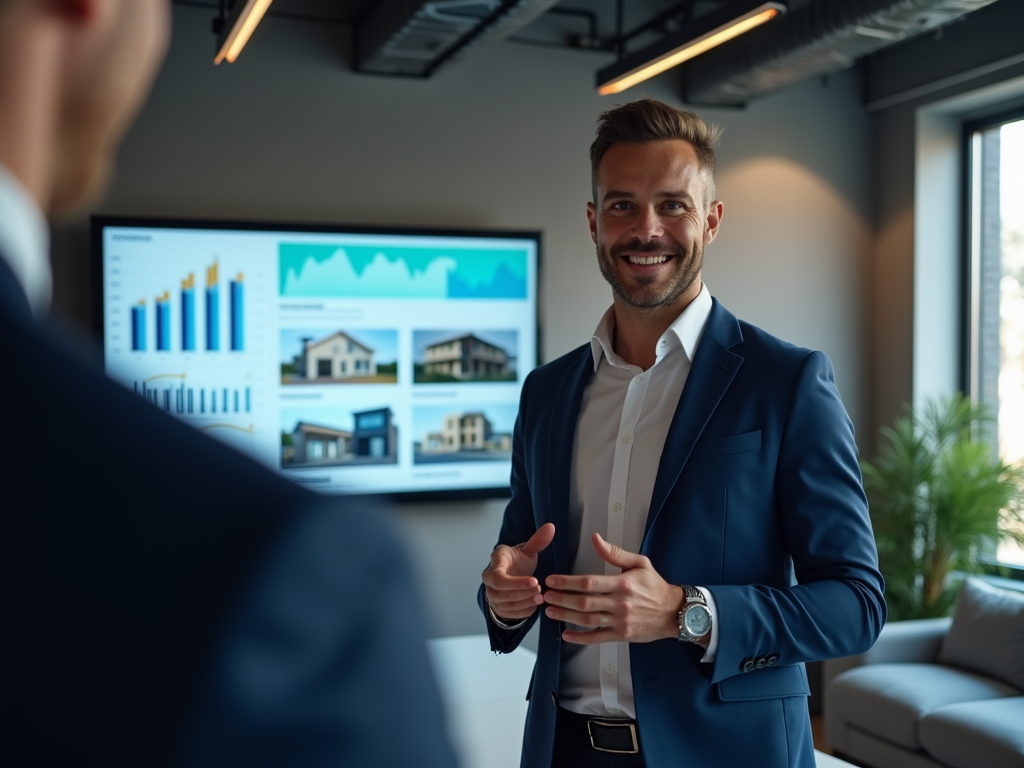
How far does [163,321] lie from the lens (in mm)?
4414

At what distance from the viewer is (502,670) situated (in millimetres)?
3188

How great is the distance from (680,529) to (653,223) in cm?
60

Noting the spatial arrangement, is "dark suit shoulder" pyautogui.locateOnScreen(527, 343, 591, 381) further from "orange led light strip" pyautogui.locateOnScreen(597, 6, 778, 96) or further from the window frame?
the window frame

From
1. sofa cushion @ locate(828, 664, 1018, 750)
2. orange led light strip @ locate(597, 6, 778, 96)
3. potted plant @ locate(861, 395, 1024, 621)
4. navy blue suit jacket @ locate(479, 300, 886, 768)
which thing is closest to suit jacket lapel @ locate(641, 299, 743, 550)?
navy blue suit jacket @ locate(479, 300, 886, 768)

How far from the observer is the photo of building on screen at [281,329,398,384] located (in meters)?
4.65

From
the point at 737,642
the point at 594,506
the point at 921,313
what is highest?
the point at 921,313

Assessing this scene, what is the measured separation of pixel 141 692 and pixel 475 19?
411 centimetres

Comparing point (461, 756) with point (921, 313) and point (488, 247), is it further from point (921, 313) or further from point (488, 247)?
point (921, 313)

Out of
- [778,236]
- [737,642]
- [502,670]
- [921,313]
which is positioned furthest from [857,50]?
[737,642]

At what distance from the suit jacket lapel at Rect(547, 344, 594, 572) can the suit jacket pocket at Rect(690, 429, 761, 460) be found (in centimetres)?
29

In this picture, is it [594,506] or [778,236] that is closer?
[594,506]

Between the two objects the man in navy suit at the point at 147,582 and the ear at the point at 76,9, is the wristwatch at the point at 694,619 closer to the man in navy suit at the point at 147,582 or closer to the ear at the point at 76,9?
the man in navy suit at the point at 147,582

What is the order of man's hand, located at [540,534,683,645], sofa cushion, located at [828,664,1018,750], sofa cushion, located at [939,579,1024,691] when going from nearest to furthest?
1. man's hand, located at [540,534,683,645]
2. sofa cushion, located at [828,664,1018,750]
3. sofa cushion, located at [939,579,1024,691]

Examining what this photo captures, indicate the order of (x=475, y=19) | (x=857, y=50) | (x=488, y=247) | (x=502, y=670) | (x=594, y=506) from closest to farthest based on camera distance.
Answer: (x=594, y=506), (x=502, y=670), (x=475, y=19), (x=857, y=50), (x=488, y=247)
